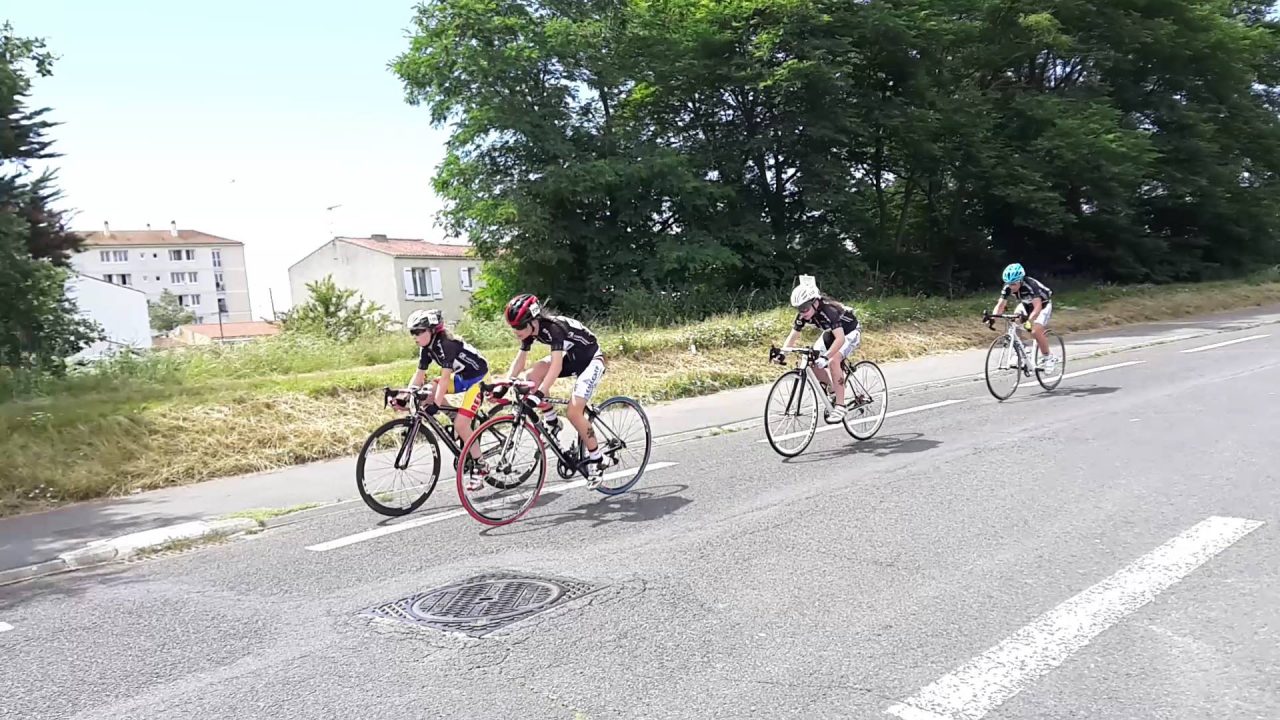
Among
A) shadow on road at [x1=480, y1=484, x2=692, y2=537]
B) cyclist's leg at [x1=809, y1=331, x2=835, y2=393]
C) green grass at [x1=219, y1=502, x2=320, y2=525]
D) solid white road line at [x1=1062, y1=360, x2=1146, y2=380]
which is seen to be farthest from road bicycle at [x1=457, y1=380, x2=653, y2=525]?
solid white road line at [x1=1062, y1=360, x2=1146, y2=380]

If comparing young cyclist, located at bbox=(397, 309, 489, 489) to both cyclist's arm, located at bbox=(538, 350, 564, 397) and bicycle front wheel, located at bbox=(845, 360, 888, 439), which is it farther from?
bicycle front wheel, located at bbox=(845, 360, 888, 439)

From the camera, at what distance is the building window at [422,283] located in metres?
58.2

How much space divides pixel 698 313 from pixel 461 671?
1731cm

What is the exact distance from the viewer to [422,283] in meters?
59.8

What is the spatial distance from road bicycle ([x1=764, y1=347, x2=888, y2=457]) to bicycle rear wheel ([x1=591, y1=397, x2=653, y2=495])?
138cm

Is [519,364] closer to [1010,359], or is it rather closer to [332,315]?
[1010,359]

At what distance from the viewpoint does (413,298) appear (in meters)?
58.6

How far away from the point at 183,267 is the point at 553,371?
112 m

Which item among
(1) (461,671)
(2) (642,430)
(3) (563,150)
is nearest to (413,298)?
(3) (563,150)

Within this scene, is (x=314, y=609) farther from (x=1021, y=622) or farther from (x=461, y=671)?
(x=1021, y=622)

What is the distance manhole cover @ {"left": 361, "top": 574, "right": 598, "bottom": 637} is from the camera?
4.65 metres

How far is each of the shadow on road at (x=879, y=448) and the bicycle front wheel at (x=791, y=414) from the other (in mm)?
152

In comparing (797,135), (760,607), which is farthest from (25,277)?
(797,135)

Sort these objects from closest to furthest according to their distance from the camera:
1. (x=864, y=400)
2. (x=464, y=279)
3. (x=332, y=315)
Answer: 1. (x=864, y=400)
2. (x=332, y=315)
3. (x=464, y=279)
